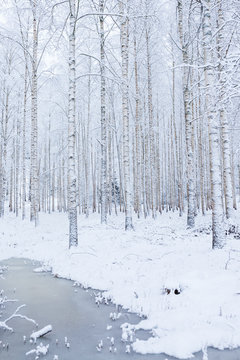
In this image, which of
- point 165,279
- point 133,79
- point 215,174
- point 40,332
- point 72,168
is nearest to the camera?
point 40,332

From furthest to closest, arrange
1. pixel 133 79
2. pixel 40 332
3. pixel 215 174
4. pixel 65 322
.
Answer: pixel 133 79
pixel 215 174
pixel 65 322
pixel 40 332

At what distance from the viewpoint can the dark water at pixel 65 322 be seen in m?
3.26

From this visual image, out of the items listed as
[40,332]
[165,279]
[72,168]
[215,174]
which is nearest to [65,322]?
[40,332]

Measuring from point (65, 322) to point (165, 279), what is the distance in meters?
2.24

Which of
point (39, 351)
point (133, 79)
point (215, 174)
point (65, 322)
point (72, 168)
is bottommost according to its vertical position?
point (65, 322)

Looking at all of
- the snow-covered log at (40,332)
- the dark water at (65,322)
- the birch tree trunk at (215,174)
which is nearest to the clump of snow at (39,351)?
the dark water at (65,322)

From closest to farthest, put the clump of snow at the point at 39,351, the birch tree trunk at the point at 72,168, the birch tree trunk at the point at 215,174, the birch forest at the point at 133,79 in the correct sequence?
1. the clump of snow at the point at 39,351
2. the birch tree trunk at the point at 215,174
3. the birch forest at the point at 133,79
4. the birch tree trunk at the point at 72,168

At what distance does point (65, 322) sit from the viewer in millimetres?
4176

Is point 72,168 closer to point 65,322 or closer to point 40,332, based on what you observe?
point 65,322

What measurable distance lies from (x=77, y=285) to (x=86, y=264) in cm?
123

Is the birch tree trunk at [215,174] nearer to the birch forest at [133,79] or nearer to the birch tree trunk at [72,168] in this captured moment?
the birch forest at [133,79]

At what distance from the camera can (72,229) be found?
900 centimetres

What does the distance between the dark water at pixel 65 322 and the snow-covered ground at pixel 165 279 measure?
23cm

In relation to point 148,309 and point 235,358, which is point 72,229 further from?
point 235,358
